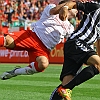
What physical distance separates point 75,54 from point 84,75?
1.07 ft

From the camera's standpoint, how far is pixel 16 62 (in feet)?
60.9

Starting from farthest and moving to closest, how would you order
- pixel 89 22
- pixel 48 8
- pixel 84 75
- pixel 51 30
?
pixel 51 30
pixel 48 8
pixel 89 22
pixel 84 75

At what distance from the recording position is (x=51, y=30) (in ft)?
25.7

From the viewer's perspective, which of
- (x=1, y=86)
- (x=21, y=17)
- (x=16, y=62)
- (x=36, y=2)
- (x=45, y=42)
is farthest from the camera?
(x=36, y=2)

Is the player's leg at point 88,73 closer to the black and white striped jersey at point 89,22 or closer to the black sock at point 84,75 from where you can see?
the black sock at point 84,75

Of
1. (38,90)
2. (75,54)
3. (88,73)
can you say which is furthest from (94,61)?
(38,90)

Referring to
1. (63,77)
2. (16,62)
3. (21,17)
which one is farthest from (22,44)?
(21,17)

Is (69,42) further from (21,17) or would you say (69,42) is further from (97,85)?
(21,17)

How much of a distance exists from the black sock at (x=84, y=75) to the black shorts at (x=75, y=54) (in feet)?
0.41

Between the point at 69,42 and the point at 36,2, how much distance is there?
2066cm

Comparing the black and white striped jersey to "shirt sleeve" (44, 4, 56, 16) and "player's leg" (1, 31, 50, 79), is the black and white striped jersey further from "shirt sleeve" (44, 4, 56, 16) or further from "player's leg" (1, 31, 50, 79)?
"player's leg" (1, 31, 50, 79)

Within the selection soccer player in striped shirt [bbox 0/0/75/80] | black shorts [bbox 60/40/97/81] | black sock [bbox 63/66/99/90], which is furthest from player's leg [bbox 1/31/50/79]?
black sock [bbox 63/66/99/90]

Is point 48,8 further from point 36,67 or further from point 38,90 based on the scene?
point 38,90

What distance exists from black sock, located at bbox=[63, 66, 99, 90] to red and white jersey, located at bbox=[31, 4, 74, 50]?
1.73 m
